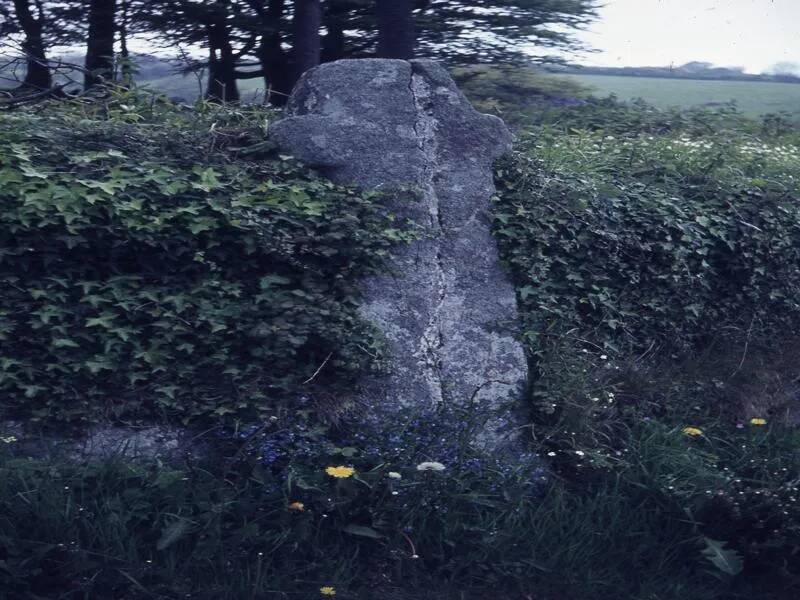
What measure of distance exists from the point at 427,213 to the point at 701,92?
9.77 metres

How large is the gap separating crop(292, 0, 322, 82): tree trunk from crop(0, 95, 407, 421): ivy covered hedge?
3.42 m

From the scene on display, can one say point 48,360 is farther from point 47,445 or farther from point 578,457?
point 578,457

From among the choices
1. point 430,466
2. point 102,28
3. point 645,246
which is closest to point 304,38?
point 102,28

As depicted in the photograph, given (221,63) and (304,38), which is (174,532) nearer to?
(304,38)

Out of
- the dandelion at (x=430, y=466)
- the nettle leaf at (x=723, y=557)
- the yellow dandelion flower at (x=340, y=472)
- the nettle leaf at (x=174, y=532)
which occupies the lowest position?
the nettle leaf at (x=723, y=557)

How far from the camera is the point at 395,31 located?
27.4 ft

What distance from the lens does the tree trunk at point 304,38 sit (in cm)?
842

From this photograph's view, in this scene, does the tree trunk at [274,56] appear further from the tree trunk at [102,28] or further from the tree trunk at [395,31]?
the tree trunk at [395,31]

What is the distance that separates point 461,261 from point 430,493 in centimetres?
172

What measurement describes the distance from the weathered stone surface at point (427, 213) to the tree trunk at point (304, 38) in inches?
108

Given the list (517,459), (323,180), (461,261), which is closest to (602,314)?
(461,261)

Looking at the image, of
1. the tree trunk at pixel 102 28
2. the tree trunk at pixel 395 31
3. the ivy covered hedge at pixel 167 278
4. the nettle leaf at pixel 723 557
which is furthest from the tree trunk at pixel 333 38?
the nettle leaf at pixel 723 557

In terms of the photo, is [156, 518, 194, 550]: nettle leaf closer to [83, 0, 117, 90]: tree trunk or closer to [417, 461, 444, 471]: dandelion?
[417, 461, 444, 471]: dandelion

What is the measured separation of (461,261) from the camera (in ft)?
17.7
